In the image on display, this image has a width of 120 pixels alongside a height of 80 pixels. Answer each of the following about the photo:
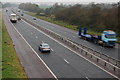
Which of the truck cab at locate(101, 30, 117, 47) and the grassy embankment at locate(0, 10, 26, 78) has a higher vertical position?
the truck cab at locate(101, 30, 117, 47)

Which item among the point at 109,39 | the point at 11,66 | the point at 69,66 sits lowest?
the point at 69,66

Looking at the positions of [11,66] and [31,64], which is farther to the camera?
[31,64]

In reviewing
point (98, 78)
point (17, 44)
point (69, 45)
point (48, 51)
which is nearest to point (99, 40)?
point (69, 45)

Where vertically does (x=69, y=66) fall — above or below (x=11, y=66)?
below

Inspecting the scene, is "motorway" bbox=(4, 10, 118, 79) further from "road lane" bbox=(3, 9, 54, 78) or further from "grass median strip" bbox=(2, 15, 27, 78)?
"grass median strip" bbox=(2, 15, 27, 78)

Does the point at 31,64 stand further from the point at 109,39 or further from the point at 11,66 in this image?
the point at 109,39

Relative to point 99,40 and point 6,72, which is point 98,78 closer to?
point 6,72

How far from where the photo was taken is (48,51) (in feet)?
105

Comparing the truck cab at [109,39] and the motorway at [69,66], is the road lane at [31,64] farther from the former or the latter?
the truck cab at [109,39]

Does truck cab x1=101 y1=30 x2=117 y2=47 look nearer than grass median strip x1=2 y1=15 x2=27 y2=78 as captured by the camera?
No

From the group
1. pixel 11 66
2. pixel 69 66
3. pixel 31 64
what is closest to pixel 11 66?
pixel 11 66

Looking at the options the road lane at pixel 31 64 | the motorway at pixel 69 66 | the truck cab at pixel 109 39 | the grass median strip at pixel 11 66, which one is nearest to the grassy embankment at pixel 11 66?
the grass median strip at pixel 11 66

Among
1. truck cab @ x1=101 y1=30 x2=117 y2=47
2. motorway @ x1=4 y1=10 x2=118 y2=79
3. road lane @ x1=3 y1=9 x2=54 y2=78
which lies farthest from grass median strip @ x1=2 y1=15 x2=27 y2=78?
truck cab @ x1=101 y1=30 x2=117 y2=47

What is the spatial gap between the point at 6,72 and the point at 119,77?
35.5 ft
